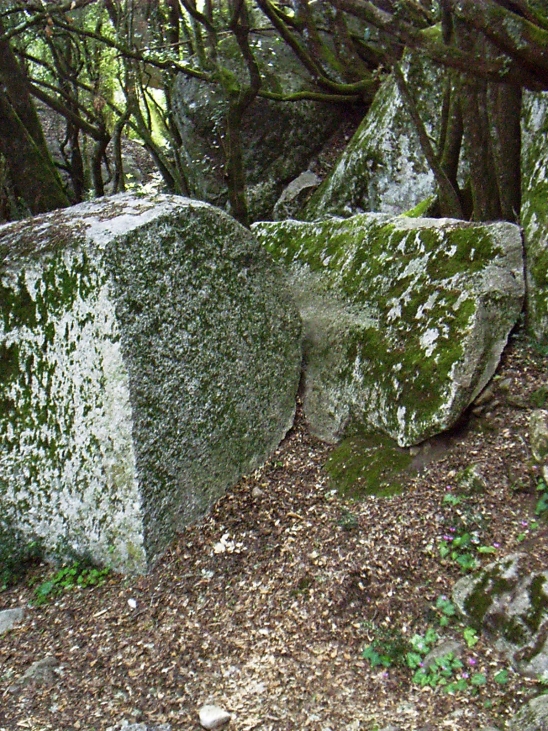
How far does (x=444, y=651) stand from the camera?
278 centimetres

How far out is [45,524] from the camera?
3932 millimetres

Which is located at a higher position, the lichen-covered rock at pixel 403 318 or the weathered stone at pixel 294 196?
the weathered stone at pixel 294 196

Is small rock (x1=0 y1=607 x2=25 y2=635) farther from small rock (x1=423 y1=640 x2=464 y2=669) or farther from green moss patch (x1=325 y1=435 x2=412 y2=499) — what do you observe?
small rock (x1=423 y1=640 x2=464 y2=669)

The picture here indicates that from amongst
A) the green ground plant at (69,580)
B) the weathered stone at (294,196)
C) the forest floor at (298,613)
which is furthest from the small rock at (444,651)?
the weathered stone at (294,196)

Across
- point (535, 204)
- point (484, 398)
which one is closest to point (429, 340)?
point (484, 398)

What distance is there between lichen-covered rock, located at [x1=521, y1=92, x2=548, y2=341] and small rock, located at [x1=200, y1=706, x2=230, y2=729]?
2.54 m

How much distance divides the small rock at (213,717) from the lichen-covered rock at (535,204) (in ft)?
8.33

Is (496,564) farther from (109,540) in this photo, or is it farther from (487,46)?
(487,46)

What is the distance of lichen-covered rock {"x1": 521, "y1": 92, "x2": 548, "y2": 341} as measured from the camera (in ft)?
12.2

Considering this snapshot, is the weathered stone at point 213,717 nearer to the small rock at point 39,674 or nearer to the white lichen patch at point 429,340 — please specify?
the small rock at point 39,674

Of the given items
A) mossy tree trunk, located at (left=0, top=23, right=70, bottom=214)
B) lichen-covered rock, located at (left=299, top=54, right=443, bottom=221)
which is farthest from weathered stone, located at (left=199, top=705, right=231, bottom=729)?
mossy tree trunk, located at (left=0, top=23, right=70, bottom=214)

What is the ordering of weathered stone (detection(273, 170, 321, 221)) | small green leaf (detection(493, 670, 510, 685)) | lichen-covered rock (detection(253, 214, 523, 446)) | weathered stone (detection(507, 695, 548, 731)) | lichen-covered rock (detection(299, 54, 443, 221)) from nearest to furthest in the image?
weathered stone (detection(507, 695, 548, 731)) → small green leaf (detection(493, 670, 510, 685)) → lichen-covered rock (detection(253, 214, 523, 446)) → lichen-covered rock (detection(299, 54, 443, 221)) → weathered stone (detection(273, 170, 321, 221))

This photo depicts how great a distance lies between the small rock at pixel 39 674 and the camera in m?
3.09

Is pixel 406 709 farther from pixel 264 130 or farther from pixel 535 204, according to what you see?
pixel 264 130
